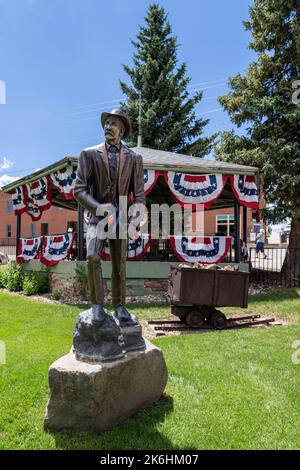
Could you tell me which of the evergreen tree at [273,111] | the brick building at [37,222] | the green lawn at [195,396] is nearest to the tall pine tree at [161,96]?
the evergreen tree at [273,111]

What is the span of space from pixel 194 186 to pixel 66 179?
3.71 metres

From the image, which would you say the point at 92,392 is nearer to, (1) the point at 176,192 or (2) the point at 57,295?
(2) the point at 57,295

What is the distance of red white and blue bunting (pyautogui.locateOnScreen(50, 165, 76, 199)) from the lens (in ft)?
34.3

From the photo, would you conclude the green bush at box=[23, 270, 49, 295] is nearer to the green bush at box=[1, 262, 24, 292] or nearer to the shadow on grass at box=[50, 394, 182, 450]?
the green bush at box=[1, 262, 24, 292]

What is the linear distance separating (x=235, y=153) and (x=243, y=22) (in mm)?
5687

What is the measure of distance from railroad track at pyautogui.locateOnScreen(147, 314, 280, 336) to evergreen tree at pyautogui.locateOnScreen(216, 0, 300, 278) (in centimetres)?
606

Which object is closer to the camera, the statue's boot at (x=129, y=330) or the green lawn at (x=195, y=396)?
the green lawn at (x=195, y=396)

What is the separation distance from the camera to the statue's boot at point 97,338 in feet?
11.1

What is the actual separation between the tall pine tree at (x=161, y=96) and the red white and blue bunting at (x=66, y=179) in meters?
12.0

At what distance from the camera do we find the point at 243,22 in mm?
15156

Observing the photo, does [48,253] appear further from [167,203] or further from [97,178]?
[97,178]

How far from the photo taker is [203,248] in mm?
11008

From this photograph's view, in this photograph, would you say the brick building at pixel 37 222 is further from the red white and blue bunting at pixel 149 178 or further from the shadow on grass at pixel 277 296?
the shadow on grass at pixel 277 296

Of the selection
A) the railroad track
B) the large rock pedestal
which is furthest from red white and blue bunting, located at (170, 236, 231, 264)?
the large rock pedestal
